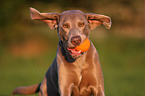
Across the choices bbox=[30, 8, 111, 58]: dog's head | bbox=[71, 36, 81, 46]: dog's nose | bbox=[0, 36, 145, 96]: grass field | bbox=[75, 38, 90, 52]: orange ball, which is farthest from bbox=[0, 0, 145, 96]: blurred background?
bbox=[71, 36, 81, 46]: dog's nose

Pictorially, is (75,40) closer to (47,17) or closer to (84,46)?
(84,46)


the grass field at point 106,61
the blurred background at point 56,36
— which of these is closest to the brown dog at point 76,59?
the grass field at point 106,61

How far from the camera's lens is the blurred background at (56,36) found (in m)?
13.9

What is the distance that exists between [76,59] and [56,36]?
1285cm

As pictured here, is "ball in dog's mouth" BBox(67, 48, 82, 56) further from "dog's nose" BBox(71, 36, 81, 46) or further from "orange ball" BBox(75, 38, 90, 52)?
Answer: "dog's nose" BBox(71, 36, 81, 46)

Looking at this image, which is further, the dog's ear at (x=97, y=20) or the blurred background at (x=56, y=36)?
the blurred background at (x=56, y=36)

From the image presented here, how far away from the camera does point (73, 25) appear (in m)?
4.02

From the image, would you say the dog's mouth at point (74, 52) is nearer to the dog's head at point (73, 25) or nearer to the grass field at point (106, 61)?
the dog's head at point (73, 25)

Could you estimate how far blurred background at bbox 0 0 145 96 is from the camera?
13945mm

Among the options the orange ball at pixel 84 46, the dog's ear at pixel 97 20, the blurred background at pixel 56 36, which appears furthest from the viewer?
the blurred background at pixel 56 36

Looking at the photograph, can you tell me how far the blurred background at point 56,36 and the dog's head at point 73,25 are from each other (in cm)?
809

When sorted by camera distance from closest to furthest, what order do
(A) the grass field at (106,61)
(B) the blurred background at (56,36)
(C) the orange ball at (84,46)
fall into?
(C) the orange ball at (84,46), (A) the grass field at (106,61), (B) the blurred background at (56,36)

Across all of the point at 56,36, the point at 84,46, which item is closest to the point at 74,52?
the point at 84,46

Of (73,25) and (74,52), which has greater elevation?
(73,25)
